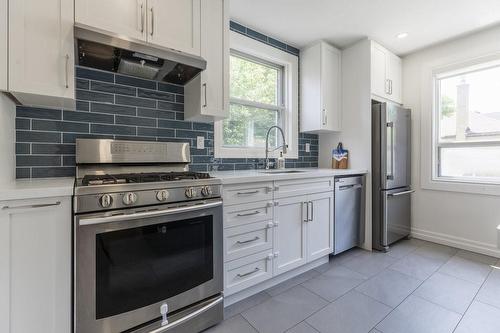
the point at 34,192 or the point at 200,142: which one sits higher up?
the point at 200,142

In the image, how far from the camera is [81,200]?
1.13m

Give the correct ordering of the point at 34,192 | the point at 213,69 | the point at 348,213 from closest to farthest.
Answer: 1. the point at 34,192
2. the point at 213,69
3. the point at 348,213

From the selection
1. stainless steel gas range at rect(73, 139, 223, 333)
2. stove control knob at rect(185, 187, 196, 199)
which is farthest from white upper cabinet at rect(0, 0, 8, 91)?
stove control knob at rect(185, 187, 196, 199)

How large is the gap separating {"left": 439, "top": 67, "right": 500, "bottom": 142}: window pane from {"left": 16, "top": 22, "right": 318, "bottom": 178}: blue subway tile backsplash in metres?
2.90

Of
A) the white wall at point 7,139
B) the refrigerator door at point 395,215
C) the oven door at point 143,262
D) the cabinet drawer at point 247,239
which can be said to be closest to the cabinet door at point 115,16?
the white wall at point 7,139

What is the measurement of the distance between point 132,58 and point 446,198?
3.66 metres

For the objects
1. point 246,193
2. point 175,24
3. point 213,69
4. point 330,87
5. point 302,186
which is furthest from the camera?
point 330,87

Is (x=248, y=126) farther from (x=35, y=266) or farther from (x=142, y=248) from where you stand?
(x=35, y=266)

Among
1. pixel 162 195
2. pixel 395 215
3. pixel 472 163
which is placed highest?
pixel 472 163

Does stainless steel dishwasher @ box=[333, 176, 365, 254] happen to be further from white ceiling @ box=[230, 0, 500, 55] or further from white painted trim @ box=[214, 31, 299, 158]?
white ceiling @ box=[230, 0, 500, 55]

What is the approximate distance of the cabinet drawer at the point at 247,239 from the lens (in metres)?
1.71

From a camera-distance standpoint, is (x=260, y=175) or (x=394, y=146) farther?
(x=394, y=146)

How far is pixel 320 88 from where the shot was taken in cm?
288

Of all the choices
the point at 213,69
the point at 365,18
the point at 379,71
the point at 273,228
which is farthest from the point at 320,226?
the point at 365,18
